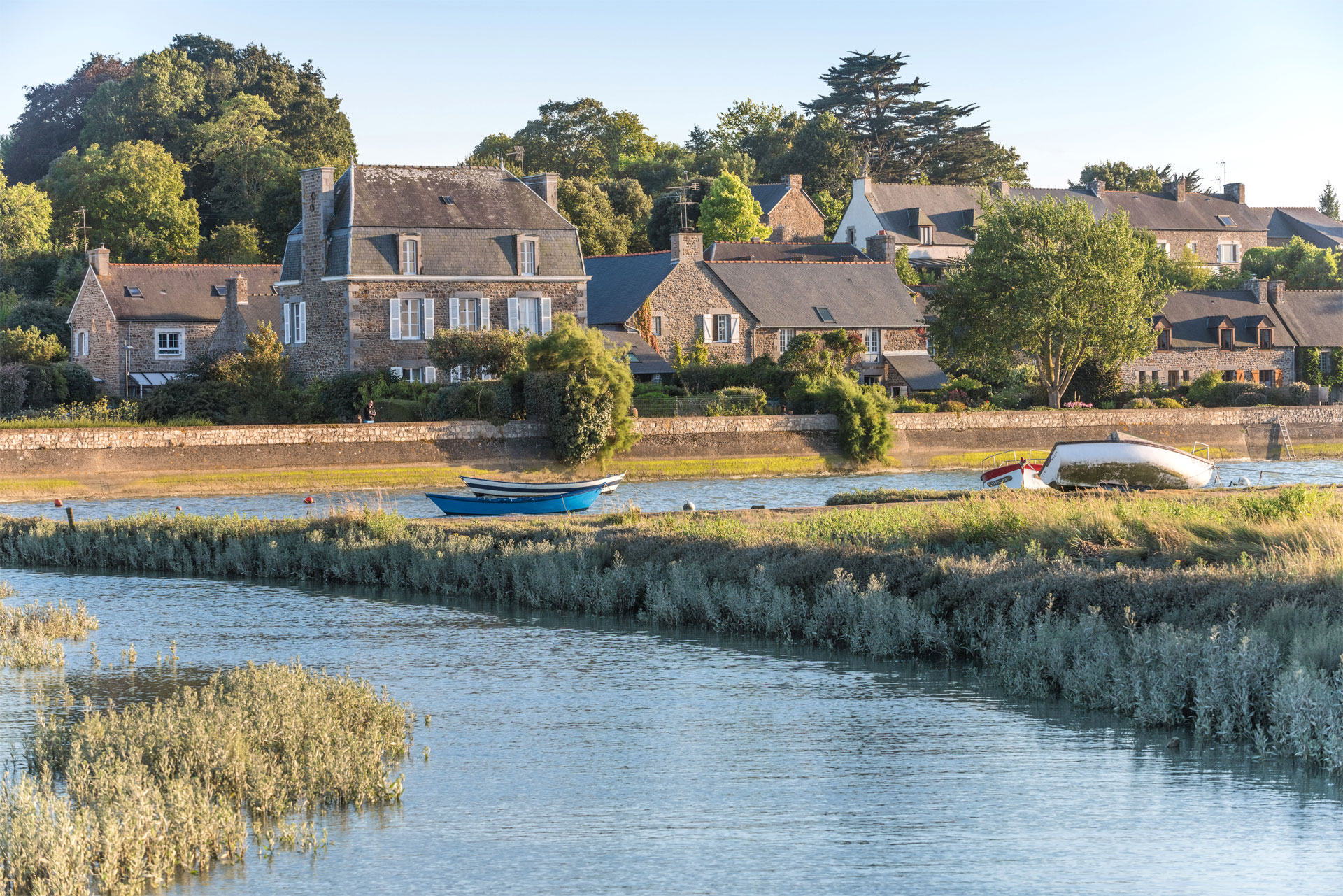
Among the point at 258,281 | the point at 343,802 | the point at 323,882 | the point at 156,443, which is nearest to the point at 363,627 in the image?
the point at 343,802

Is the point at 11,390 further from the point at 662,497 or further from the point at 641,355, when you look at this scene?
the point at 662,497

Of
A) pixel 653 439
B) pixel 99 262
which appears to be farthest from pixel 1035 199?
pixel 99 262

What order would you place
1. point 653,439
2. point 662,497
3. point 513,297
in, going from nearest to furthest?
1. point 662,497
2. point 653,439
3. point 513,297

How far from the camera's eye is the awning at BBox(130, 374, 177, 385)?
225 ft

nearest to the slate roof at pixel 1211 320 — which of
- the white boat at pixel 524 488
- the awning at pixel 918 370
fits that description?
the awning at pixel 918 370

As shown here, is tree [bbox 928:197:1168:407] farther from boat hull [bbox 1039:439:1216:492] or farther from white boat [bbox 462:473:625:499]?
white boat [bbox 462:473:625:499]

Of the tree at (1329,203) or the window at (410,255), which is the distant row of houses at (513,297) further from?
the tree at (1329,203)

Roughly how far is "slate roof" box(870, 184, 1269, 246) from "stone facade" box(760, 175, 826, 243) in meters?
4.83

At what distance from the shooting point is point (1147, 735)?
13.6m

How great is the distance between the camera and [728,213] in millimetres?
88250

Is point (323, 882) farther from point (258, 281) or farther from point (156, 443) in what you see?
point (258, 281)

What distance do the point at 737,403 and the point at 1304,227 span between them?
76.7m

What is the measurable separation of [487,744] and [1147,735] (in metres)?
6.03

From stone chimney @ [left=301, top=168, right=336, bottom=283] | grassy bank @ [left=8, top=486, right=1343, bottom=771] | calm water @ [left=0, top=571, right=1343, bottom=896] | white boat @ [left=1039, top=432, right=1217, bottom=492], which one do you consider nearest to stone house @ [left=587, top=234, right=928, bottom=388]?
stone chimney @ [left=301, top=168, right=336, bottom=283]
